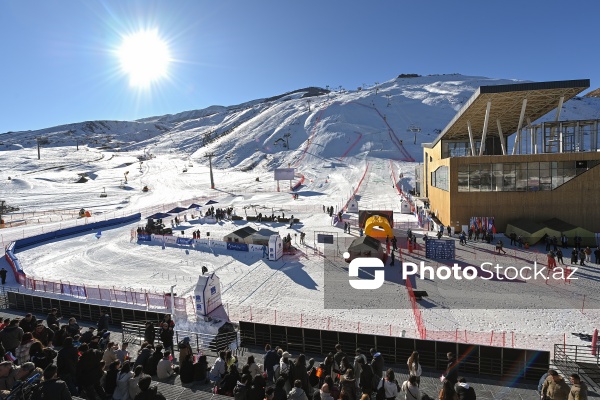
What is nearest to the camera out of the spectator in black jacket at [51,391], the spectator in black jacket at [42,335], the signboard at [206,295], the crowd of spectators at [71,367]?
the spectator in black jacket at [51,391]

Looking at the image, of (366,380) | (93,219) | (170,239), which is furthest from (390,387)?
(93,219)

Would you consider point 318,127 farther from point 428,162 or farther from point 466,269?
point 466,269

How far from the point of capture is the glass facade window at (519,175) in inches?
985

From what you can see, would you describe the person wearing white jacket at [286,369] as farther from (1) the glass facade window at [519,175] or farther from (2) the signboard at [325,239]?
(1) the glass facade window at [519,175]

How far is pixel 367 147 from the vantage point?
3223 inches

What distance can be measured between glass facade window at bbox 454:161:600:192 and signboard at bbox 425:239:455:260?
8117 millimetres

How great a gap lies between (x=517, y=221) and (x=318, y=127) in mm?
78054

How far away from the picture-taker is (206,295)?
1411 cm

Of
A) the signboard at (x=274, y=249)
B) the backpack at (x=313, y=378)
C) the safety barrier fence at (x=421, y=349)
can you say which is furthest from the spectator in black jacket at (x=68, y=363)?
the signboard at (x=274, y=249)

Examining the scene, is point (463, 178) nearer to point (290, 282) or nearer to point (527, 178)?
point (527, 178)

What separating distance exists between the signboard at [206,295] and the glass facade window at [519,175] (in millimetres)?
20502

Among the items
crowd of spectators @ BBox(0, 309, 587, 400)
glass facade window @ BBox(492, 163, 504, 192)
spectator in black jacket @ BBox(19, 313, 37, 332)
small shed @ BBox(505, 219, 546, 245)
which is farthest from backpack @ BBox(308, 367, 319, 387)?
glass facade window @ BBox(492, 163, 504, 192)

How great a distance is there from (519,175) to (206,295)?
2332cm

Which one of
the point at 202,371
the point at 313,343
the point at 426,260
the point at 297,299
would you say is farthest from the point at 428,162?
the point at 202,371
